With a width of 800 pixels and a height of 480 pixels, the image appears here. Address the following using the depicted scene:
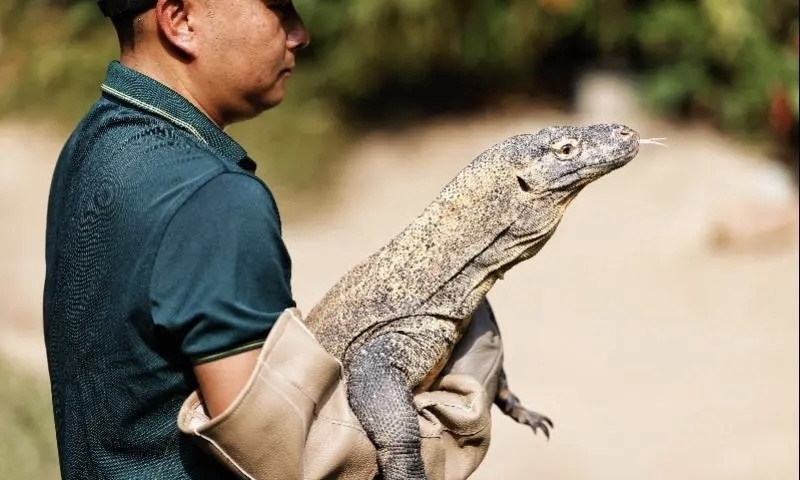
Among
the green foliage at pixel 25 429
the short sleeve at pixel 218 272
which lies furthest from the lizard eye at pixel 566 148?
the green foliage at pixel 25 429

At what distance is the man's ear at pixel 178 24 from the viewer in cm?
195

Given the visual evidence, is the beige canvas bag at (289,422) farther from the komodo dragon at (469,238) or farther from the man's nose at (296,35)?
the man's nose at (296,35)

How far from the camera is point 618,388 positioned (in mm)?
7094

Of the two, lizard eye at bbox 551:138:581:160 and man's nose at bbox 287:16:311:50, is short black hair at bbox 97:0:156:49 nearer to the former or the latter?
man's nose at bbox 287:16:311:50

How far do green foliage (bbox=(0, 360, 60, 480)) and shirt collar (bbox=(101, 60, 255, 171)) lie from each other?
3.24 metres

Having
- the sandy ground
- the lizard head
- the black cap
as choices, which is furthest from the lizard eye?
the sandy ground

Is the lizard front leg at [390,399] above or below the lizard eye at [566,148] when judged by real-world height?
below

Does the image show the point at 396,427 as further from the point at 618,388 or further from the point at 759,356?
the point at 759,356

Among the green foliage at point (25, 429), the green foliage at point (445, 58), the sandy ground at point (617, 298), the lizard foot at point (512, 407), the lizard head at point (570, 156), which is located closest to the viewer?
the lizard head at point (570, 156)

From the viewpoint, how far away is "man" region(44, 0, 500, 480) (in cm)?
178

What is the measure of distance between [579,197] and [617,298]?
187 centimetres

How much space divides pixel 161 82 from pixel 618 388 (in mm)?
5457

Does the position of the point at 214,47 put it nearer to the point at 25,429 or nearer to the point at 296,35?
the point at 296,35

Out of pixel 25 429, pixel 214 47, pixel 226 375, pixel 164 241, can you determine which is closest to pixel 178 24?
pixel 214 47
